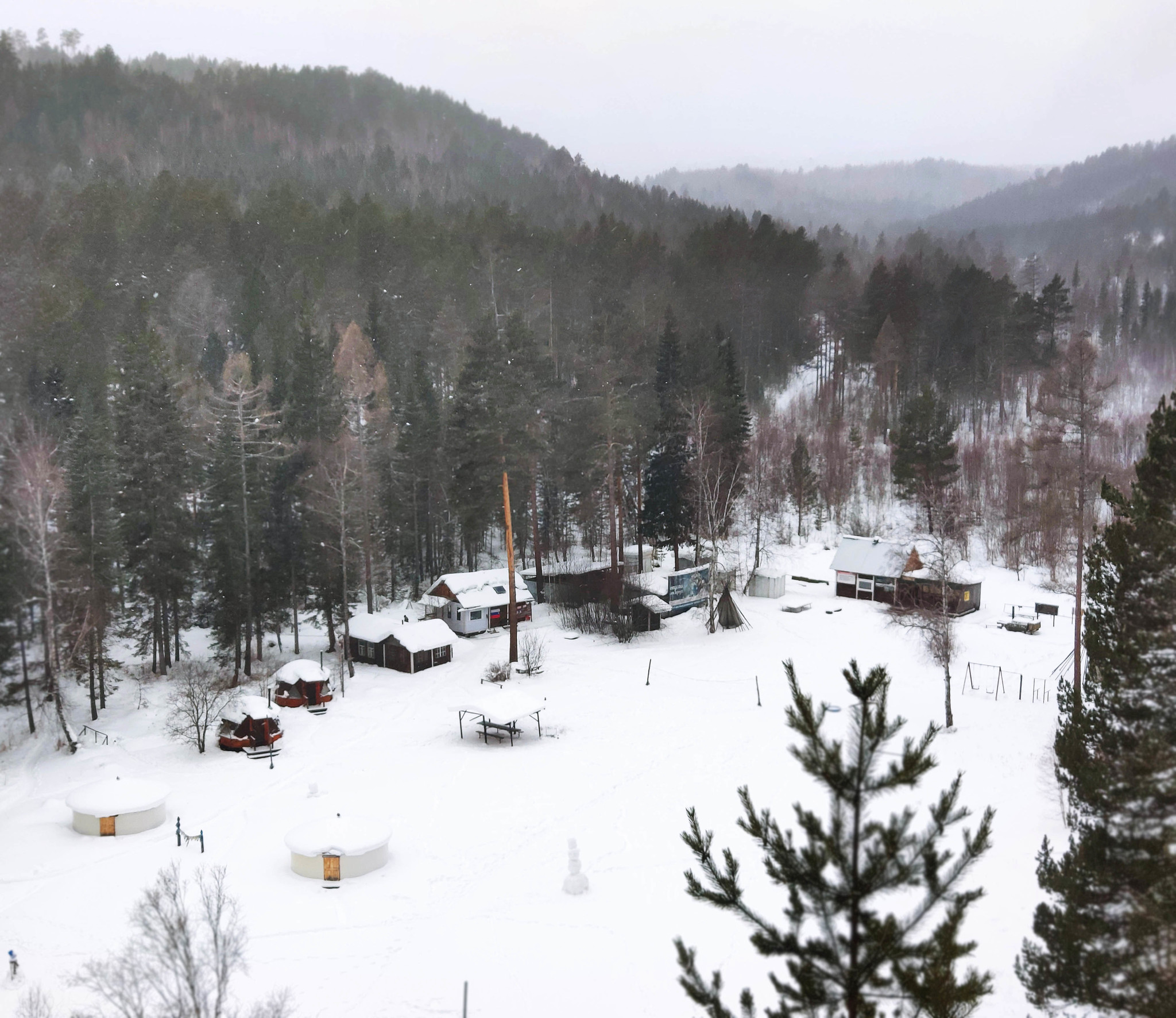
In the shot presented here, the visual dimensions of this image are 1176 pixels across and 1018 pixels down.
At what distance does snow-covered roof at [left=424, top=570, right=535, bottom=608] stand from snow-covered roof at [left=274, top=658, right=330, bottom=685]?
8.92 m

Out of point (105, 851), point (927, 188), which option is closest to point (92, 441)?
point (105, 851)

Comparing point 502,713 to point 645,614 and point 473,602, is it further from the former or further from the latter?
point 473,602

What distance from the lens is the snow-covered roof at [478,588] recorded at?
37.0m

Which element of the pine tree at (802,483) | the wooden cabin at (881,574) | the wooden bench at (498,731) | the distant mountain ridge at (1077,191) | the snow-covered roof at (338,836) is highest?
the distant mountain ridge at (1077,191)

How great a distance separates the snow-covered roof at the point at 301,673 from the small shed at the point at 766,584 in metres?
19.9

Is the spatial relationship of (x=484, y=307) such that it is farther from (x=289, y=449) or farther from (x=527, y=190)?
(x=527, y=190)

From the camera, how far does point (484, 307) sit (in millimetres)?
54656

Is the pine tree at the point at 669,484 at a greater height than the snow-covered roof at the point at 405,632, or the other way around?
the pine tree at the point at 669,484

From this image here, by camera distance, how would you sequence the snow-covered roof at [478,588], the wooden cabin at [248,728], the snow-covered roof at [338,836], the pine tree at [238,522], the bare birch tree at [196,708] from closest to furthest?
1. the snow-covered roof at [338,836]
2. the wooden cabin at [248,728]
3. the bare birch tree at [196,708]
4. the pine tree at [238,522]
5. the snow-covered roof at [478,588]

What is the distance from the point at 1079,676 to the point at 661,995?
52.8ft

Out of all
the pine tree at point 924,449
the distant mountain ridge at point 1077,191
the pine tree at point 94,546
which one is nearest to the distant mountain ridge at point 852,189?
the distant mountain ridge at point 1077,191

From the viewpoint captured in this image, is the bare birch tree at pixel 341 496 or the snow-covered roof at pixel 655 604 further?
the snow-covered roof at pixel 655 604

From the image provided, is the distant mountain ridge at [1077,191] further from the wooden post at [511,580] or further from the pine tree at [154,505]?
the pine tree at [154,505]

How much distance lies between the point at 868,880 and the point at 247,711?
2232 cm
